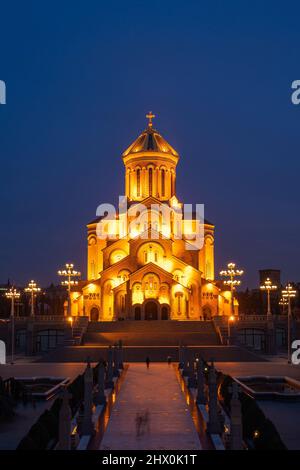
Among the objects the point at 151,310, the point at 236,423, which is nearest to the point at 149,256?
the point at 151,310

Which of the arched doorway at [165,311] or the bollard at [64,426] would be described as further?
the arched doorway at [165,311]

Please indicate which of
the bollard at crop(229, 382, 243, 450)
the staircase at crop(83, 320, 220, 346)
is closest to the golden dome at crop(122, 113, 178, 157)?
the staircase at crop(83, 320, 220, 346)

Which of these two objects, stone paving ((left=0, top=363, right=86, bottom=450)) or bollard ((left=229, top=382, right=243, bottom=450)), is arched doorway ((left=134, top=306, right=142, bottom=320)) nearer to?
stone paving ((left=0, top=363, right=86, bottom=450))

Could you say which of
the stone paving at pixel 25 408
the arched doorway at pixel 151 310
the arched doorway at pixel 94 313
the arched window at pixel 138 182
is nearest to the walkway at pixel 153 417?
the stone paving at pixel 25 408

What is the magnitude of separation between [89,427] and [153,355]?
23.2 meters

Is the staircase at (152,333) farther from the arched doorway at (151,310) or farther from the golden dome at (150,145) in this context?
A: the golden dome at (150,145)

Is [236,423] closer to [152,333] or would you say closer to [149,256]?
[152,333]

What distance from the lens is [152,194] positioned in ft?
193

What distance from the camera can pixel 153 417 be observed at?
60.0 ft

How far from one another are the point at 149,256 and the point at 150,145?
11.4 metres

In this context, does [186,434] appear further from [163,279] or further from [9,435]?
[163,279]

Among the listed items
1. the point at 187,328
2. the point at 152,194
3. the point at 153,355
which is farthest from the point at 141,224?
the point at 153,355

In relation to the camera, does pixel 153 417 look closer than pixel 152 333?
Yes

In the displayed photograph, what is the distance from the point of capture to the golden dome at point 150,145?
196 ft
